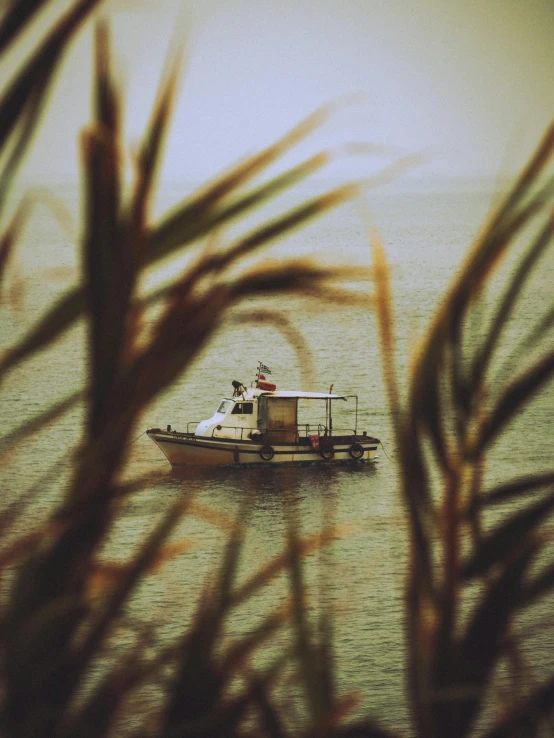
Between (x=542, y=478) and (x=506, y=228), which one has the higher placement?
(x=506, y=228)

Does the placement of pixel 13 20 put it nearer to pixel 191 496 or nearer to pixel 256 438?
pixel 191 496

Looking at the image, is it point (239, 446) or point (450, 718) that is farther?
point (239, 446)

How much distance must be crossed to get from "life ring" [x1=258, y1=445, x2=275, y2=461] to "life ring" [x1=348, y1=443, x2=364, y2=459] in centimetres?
326

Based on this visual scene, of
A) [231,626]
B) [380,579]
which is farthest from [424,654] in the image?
[380,579]

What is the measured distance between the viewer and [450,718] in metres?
0.76

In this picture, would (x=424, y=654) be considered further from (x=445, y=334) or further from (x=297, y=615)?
(x=445, y=334)

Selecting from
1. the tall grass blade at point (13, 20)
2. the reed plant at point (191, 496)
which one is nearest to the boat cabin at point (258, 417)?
the reed plant at point (191, 496)

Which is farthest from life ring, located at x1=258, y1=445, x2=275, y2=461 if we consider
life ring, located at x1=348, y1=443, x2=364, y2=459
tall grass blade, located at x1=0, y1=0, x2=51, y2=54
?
tall grass blade, located at x1=0, y1=0, x2=51, y2=54

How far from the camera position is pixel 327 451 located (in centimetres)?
3469

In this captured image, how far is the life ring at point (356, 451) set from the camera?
115 feet

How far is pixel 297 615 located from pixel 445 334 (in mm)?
217

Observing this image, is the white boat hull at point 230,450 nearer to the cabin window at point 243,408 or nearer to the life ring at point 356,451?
the life ring at point 356,451

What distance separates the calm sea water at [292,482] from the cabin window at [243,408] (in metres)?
1.78

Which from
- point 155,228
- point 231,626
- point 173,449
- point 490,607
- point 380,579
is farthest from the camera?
point 173,449
